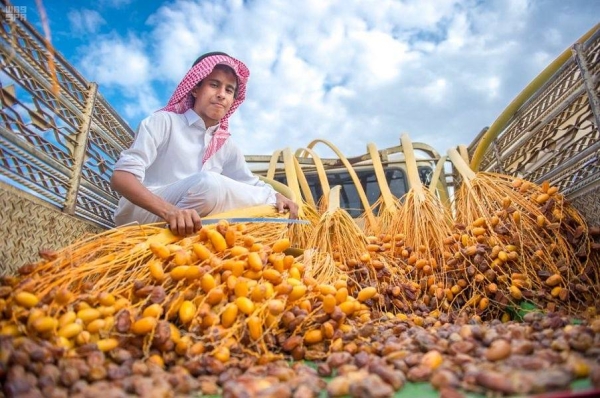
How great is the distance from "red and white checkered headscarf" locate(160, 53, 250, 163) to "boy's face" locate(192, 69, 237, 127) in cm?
5

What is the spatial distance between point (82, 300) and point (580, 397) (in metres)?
1.35

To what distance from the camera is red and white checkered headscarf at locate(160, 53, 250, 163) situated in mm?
2818

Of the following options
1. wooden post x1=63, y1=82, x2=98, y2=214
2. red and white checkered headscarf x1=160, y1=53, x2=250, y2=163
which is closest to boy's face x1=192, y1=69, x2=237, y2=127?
red and white checkered headscarf x1=160, y1=53, x2=250, y2=163

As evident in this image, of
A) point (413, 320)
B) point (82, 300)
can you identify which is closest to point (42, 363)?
point (82, 300)

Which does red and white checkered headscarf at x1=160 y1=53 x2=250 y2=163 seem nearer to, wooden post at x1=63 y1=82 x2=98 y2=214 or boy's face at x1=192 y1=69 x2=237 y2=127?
boy's face at x1=192 y1=69 x2=237 y2=127

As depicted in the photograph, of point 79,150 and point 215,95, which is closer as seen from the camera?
point 79,150

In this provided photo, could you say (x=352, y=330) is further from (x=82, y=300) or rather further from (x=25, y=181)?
(x=25, y=181)

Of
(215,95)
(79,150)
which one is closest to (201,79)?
(215,95)

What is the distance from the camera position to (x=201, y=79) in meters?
2.85

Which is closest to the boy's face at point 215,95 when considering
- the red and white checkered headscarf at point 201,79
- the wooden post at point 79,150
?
the red and white checkered headscarf at point 201,79

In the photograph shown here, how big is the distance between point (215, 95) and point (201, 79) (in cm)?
16

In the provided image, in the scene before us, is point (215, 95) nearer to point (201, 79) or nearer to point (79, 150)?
point (201, 79)

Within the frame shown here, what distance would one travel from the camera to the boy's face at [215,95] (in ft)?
9.29

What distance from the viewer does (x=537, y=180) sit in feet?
9.42
